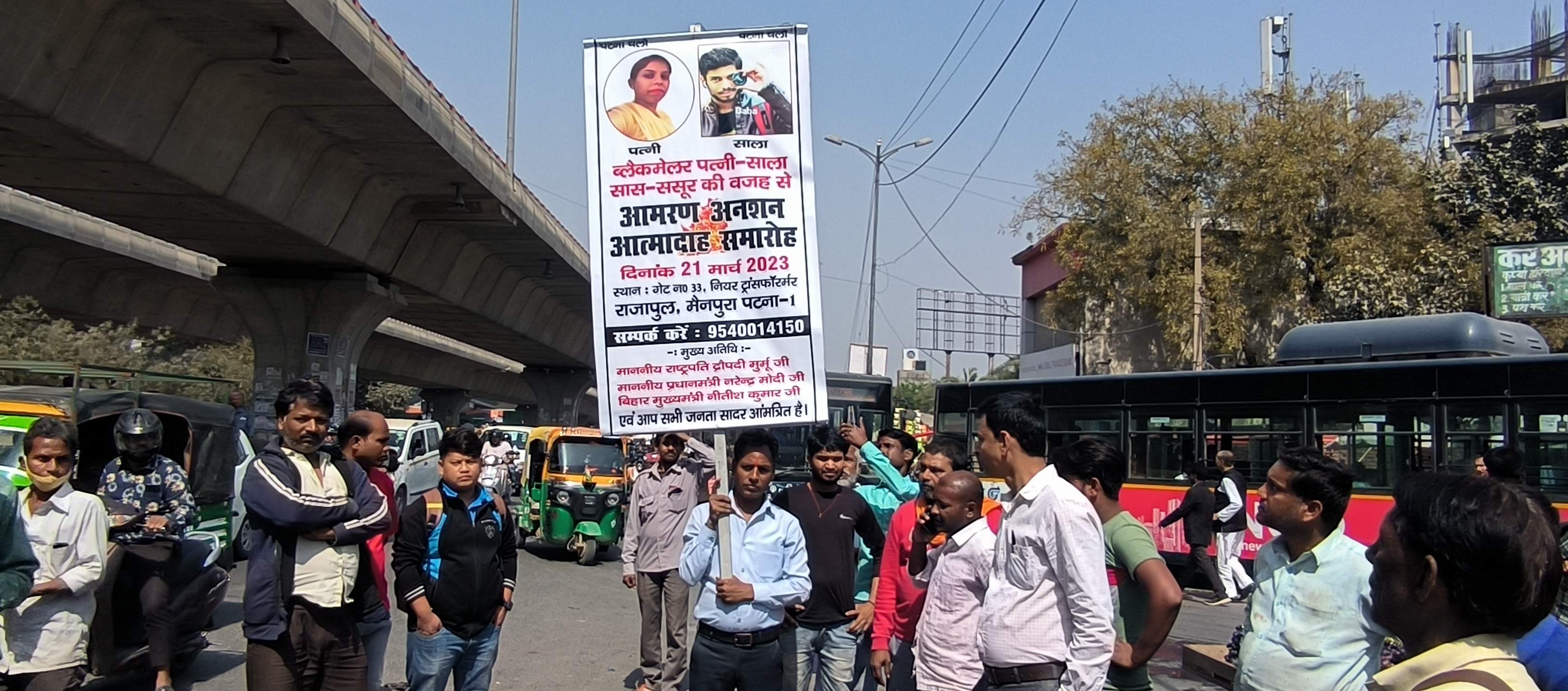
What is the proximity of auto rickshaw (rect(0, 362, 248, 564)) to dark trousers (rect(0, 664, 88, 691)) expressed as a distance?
162 centimetres

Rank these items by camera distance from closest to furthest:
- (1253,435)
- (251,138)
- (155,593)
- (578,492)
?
(155,593), (1253,435), (251,138), (578,492)

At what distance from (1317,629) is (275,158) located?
15.6 m

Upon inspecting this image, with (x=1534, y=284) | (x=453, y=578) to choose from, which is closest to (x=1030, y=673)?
(x=453, y=578)

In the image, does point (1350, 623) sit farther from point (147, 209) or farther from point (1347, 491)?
point (147, 209)

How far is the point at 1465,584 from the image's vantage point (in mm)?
2127

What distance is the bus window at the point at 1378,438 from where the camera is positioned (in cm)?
1403

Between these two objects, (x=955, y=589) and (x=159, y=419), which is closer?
(x=955, y=589)

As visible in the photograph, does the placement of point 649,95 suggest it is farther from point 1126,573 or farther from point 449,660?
point 1126,573

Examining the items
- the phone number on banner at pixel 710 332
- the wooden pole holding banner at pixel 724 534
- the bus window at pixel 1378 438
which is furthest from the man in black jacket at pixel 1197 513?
the wooden pole holding banner at pixel 724 534

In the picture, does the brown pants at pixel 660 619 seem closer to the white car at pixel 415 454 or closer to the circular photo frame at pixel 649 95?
the circular photo frame at pixel 649 95

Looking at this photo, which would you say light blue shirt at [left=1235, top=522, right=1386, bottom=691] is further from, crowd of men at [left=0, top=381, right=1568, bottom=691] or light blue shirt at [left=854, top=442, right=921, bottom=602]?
light blue shirt at [left=854, top=442, right=921, bottom=602]

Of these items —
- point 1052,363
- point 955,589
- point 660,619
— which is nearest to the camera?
point 955,589

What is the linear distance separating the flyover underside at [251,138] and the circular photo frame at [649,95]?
24.7 ft

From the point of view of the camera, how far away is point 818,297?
5.41 meters
